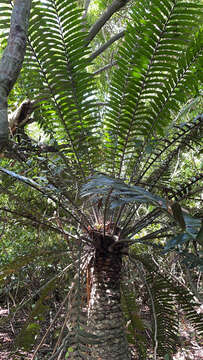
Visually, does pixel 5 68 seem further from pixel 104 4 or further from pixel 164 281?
pixel 104 4

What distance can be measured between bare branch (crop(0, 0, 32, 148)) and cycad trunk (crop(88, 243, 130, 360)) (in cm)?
99

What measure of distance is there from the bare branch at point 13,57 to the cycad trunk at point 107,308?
0.99 metres

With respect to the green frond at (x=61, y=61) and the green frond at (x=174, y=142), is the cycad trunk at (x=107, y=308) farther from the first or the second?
the green frond at (x=61, y=61)

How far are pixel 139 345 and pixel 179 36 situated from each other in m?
1.99

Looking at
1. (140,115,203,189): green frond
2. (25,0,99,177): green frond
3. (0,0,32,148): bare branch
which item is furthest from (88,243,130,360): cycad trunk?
(0,0,32,148): bare branch

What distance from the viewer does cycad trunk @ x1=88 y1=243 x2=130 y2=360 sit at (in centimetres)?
145

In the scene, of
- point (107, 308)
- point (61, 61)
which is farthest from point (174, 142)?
point (107, 308)

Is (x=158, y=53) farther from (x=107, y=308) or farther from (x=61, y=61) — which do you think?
(x=107, y=308)

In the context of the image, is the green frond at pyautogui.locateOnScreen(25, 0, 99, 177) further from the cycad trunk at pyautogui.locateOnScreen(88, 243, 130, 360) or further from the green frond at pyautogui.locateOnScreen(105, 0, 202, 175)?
the cycad trunk at pyautogui.locateOnScreen(88, 243, 130, 360)

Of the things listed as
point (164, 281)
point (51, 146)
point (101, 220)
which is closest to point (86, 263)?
point (101, 220)

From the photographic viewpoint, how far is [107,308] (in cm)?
150

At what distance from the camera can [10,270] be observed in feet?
4.71

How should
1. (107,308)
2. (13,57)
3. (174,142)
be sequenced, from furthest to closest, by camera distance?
1. (174,142)
2. (107,308)
3. (13,57)

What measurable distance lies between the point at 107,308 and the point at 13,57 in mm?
1313
